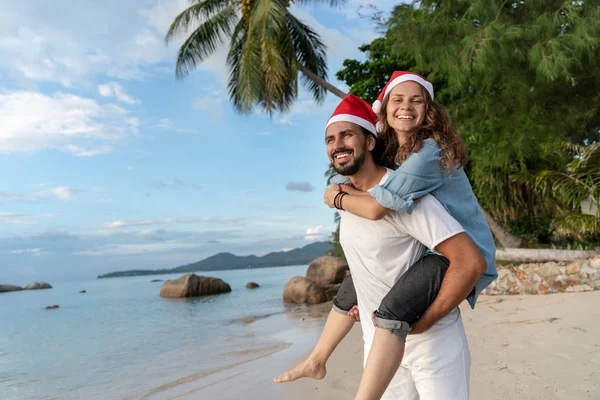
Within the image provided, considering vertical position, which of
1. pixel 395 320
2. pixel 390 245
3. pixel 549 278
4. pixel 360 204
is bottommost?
pixel 549 278

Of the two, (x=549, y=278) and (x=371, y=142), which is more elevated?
(x=371, y=142)

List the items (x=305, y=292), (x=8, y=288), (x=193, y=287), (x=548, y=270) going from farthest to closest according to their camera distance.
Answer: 1. (x=8, y=288)
2. (x=193, y=287)
3. (x=305, y=292)
4. (x=548, y=270)

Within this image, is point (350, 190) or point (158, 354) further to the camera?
point (158, 354)

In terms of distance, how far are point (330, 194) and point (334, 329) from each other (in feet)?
2.61

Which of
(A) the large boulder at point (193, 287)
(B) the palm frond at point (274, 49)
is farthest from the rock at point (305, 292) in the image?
(A) the large boulder at point (193, 287)

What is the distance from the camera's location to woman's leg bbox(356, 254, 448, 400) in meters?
2.12

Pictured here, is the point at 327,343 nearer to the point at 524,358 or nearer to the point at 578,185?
the point at 524,358

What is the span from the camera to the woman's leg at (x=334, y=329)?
2709mm

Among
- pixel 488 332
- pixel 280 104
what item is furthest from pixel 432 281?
pixel 280 104

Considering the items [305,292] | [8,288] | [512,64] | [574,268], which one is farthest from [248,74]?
[8,288]

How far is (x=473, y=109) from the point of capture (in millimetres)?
11250

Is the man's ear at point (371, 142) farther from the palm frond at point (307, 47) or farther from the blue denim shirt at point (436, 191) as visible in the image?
the palm frond at point (307, 47)

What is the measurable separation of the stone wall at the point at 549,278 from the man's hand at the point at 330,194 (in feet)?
27.8

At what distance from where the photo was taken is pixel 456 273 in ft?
7.01
